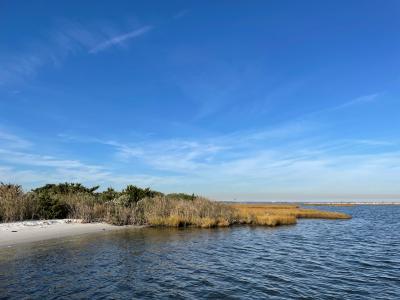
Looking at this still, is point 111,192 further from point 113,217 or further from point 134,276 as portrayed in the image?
point 134,276

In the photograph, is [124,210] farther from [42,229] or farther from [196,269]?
[196,269]

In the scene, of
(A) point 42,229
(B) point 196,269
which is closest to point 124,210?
(A) point 42,229

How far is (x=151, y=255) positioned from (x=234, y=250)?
602 cm

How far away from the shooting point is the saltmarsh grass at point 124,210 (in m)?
35.6

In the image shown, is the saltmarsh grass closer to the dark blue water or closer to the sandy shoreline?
the sandy shoreline

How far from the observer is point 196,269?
63.4 feet

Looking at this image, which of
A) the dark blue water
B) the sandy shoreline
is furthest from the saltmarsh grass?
the dark blue water

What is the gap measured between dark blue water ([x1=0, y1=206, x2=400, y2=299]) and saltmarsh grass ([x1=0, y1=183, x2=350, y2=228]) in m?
9.22

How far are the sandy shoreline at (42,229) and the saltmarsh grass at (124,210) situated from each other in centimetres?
202

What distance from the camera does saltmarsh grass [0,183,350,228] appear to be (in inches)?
1403

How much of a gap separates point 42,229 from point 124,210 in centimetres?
1068

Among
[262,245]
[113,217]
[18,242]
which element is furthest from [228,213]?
[18,242]

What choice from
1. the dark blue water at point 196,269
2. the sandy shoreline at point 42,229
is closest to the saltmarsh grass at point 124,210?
the sandy shoreline at point 42,229

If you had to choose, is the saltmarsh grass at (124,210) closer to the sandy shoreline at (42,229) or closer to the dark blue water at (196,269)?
the sandy shoreline at (42,229)
